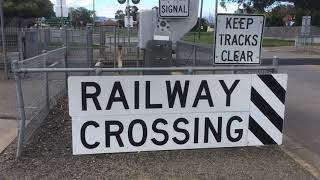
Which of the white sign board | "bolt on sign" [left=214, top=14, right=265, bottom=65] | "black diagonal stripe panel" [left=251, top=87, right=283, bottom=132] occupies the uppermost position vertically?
the white sign board

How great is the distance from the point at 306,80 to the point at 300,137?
7.45m

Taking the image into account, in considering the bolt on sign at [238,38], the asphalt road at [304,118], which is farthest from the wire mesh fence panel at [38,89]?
the asphalt road at [304,118]

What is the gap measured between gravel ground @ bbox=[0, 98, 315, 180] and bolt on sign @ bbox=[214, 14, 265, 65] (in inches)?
48.4

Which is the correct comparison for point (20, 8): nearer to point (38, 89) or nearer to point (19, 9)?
point (19, 9)

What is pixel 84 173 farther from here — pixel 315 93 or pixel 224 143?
pixel 315 93

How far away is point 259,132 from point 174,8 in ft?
11.2

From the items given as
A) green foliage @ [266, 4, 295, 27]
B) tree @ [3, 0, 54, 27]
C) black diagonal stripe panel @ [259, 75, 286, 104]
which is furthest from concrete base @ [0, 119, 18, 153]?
green foliage @ [266, 4, 295, 27]

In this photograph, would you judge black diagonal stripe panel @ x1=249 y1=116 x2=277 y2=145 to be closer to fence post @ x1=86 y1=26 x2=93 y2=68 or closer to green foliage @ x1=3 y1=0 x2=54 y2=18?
fence post @ x1=86 y1=26 x2=93 y2=68

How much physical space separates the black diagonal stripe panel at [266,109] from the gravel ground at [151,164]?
0.40m

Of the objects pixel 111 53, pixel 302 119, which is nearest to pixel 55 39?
pixel 111 53

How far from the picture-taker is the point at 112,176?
5.10m

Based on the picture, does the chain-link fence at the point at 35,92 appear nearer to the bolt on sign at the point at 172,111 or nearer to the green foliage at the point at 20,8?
the bolt on sign at the point at 172,111

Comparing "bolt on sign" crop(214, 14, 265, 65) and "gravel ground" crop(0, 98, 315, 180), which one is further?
"bolt on sign" crop(214, 14, 265, 65)

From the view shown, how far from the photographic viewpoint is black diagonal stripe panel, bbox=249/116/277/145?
5.71 m
